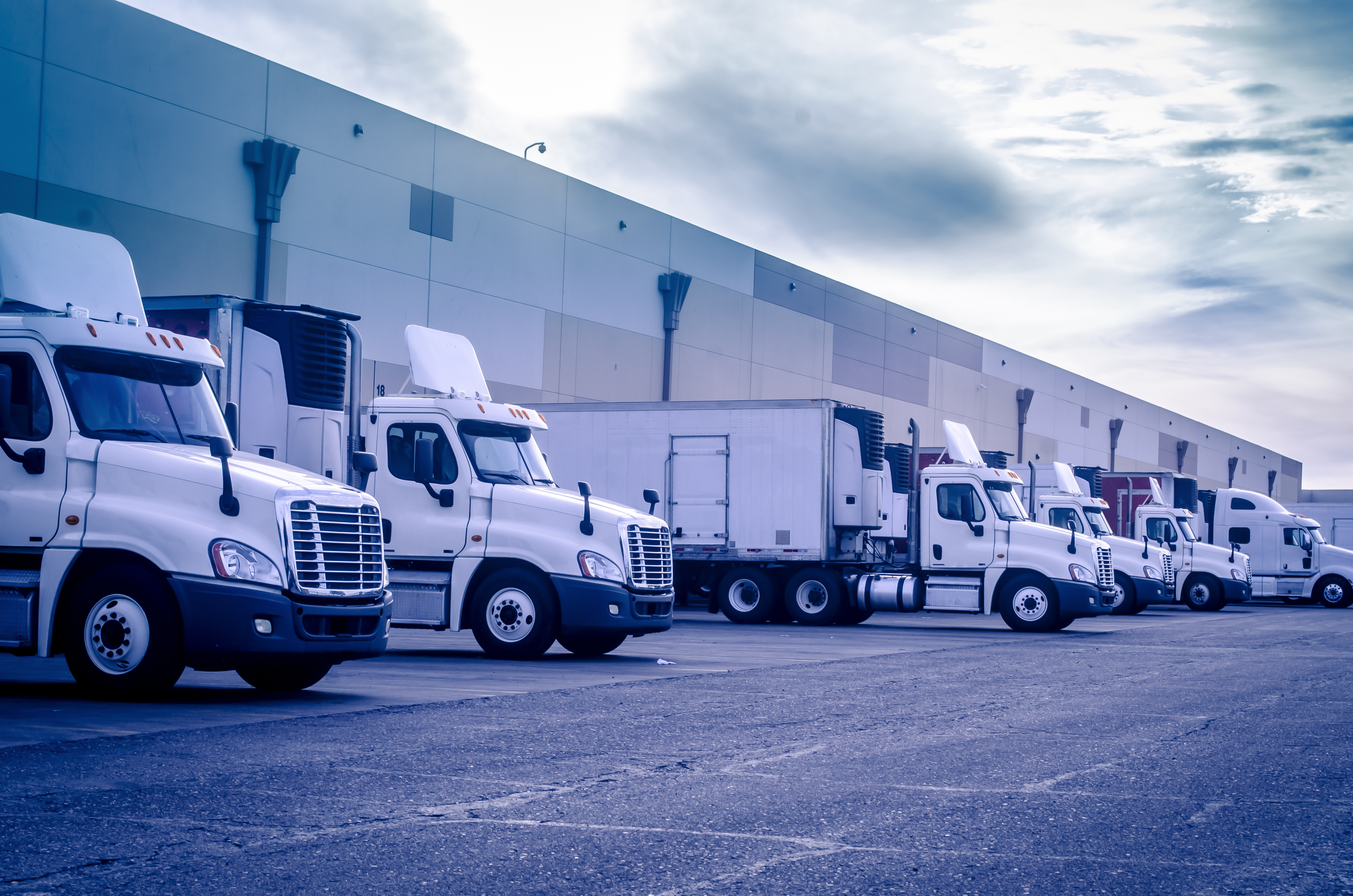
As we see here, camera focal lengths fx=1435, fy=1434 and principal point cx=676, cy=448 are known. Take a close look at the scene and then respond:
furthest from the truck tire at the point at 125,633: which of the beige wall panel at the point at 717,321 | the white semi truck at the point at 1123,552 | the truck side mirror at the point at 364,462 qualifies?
the beige wall panel at the point at 717,321

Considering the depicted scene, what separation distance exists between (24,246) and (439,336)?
623cm

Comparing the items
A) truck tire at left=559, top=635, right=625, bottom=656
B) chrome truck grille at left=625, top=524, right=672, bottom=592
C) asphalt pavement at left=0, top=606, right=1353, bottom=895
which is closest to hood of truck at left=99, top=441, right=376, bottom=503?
asphalt pavement at left=0, top=606, right=1353, bottom=895

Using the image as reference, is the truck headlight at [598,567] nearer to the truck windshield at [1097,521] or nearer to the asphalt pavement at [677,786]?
the asphalt pavement at [677,786]

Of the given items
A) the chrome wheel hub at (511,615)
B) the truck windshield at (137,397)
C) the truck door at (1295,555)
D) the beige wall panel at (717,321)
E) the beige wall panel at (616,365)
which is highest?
the beige wall panel at (717,321)

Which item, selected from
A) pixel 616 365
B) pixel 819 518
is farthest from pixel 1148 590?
pixel 616 365

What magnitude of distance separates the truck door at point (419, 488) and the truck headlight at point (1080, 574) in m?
12.3

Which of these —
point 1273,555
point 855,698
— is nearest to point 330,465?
point 855,698

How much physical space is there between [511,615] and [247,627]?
548 cm

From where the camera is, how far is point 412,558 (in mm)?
15922

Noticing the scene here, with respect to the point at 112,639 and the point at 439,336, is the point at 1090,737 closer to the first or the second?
the point at 112,639

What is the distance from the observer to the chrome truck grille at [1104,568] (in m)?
24.7

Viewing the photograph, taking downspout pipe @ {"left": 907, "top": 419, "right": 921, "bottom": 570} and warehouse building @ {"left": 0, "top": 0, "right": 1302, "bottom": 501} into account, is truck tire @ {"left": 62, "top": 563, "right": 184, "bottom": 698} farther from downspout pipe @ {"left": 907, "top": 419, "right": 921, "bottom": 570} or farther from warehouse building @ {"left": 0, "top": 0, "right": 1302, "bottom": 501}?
downspout pipe @ {"left": 907, "top": 419, "right": 921, "bottom": 570}

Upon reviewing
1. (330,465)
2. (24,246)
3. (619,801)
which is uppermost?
(24,246)

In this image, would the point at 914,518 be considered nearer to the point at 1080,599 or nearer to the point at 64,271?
the point at 1080,599
